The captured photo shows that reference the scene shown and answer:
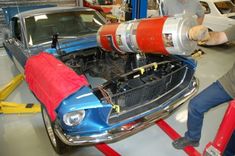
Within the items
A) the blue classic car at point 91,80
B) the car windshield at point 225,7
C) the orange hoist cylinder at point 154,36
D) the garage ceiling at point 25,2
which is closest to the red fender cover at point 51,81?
the blue classic car at point 91,80

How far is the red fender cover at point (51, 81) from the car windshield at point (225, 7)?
5396mm

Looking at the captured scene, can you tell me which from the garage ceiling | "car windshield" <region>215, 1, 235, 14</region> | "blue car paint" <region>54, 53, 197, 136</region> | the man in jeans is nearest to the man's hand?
the man in jeans

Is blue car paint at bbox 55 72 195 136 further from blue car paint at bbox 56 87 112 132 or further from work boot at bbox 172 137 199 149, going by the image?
work boot at bbox 172 137 199 149

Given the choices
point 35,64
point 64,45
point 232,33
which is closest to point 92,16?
point 64,45

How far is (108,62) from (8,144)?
1497 mm

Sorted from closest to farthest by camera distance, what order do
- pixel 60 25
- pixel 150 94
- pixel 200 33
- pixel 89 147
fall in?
1. pixel 200 33
2. pixel 150 94
3. pixel 89 147
4. pixel 60 25

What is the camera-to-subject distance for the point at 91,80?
304 centimetres

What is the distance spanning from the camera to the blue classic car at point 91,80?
181cm

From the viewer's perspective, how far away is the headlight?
1.76 meters

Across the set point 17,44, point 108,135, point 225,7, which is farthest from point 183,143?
point 225,7

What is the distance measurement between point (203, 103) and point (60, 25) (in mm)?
2271

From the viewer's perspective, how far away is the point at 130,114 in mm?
2062

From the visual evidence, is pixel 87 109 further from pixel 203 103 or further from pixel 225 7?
pixel 225 7

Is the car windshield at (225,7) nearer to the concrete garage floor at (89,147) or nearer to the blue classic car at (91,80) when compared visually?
the concrete garage floor at (89,147)
